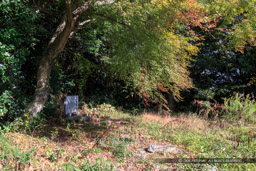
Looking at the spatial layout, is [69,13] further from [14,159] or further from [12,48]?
[14,159]

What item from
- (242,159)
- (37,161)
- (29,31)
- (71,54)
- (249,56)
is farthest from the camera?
(249,56)

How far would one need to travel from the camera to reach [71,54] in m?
8.09

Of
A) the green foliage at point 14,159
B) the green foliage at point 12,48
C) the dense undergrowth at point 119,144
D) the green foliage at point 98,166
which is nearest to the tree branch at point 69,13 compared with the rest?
the green foliage at point 12,48

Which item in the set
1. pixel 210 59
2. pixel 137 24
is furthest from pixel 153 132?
pixel 210 59

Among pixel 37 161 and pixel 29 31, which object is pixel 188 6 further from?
pixel 37 161

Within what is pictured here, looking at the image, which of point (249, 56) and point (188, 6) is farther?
point (249, 56)

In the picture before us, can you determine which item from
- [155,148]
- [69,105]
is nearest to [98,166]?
[155,148]

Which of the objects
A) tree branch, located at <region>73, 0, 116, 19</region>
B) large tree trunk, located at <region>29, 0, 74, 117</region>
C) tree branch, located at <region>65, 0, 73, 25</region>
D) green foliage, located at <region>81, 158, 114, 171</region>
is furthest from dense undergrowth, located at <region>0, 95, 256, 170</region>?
tree branch, located at <region>73, 0, 116, 19</region>

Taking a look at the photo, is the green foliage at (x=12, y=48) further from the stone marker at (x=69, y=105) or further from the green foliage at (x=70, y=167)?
the green foliage at (x=70, y=167)

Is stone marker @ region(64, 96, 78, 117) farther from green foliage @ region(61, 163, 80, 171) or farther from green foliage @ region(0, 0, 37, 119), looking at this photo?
green foliage @ region(61, 163, 80, 171)

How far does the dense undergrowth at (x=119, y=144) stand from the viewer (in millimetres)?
3082

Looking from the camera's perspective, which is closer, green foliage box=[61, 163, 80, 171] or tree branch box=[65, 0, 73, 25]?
green foliage box=[61, 163, 80, 171]

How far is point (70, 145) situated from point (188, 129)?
3.29m

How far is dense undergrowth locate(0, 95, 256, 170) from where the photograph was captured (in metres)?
3.08
